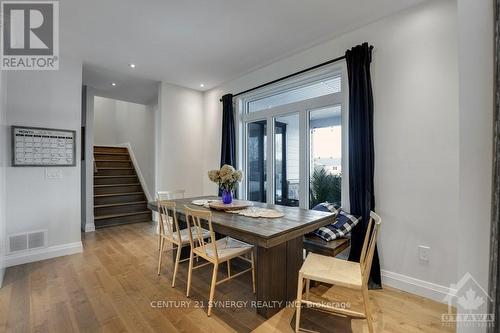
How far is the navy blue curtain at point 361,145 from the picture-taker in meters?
2.48

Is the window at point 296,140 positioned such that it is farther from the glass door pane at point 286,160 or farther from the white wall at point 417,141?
the white wall at point 417,141

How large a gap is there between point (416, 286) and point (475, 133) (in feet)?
5.49

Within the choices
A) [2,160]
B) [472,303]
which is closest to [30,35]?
[2,160]

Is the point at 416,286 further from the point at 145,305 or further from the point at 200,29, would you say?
the point at 200,29

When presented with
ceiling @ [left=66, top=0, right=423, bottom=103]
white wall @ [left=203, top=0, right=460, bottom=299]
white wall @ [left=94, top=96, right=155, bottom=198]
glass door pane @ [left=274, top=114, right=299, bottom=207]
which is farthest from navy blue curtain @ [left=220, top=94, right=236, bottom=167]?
white wall @ [left=203, top=0, right=460, bottom=299]

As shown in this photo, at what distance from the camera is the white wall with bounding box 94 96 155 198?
18.0ft

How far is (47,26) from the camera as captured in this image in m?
2.65

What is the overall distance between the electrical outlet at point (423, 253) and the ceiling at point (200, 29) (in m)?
2.32

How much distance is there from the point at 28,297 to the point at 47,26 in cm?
282

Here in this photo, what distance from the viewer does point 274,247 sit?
2.01 metres

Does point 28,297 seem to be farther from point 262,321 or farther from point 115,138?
point 115,138

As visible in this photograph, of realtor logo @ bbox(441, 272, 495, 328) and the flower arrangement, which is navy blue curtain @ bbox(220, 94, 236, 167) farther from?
realtor logo @ bbox(441, 272, 495, 328)

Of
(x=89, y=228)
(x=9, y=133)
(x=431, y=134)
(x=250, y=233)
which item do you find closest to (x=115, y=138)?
(x=89, y=228)

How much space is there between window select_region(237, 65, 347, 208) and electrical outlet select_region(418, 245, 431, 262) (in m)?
0.90
